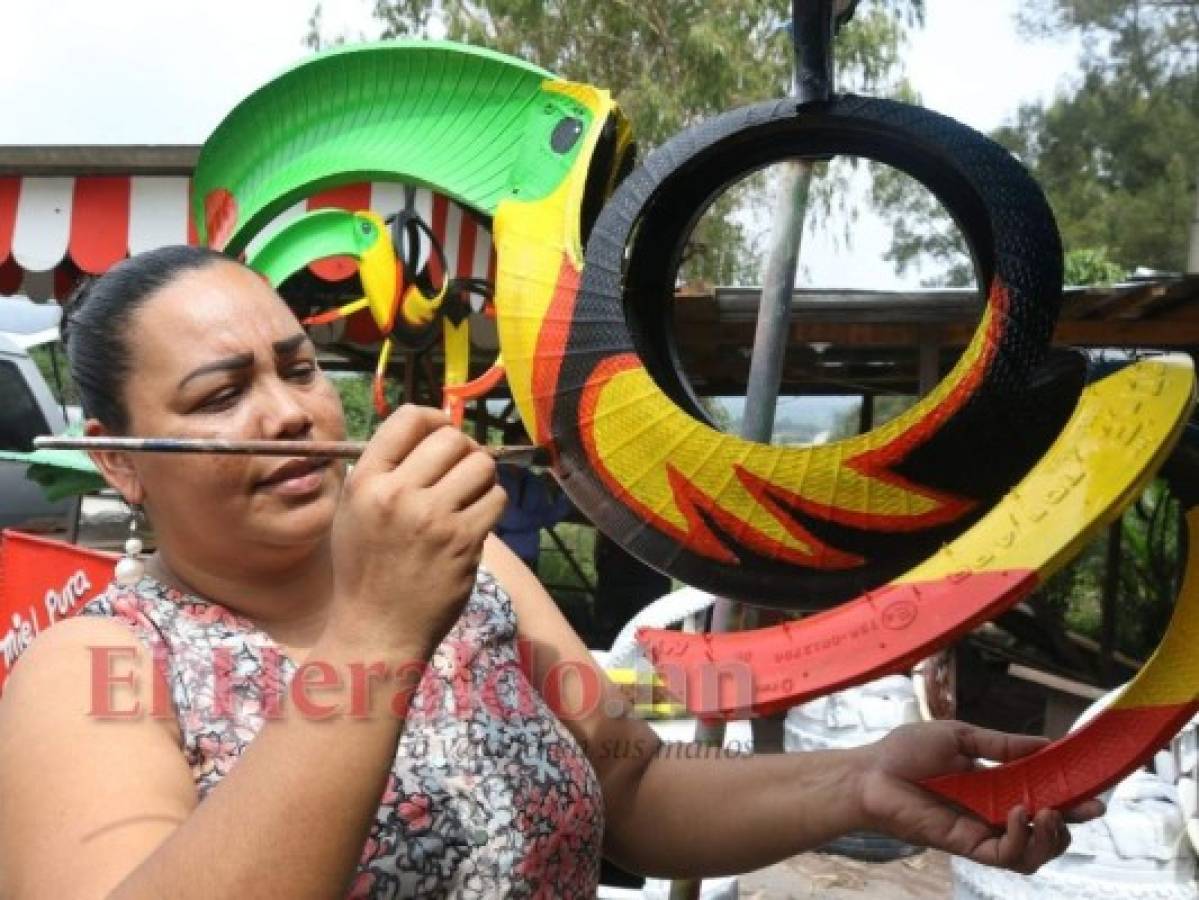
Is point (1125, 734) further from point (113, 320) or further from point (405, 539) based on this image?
point (113, 320)

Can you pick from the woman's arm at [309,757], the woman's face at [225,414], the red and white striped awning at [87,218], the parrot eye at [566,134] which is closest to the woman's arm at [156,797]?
the woman's arm at [309,757]

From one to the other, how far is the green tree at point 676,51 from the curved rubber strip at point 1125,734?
24.1 feet

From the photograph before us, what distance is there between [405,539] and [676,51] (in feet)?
28.9

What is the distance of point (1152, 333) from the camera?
10.2 feet


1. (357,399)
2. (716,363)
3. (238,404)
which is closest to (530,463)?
(238,404)

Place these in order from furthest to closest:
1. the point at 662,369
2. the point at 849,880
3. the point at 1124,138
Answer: the point at 1124,138, the point at 849,880, the point at 662,369

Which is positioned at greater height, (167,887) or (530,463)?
(530,463)

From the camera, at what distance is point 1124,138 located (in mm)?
19203

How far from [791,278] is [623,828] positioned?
0.56m

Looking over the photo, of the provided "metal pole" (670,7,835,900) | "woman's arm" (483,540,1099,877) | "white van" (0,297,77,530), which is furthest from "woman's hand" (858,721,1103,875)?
"white van" (0,297,77,530)

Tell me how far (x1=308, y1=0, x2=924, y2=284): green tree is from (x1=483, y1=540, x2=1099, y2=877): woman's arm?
23.4ft

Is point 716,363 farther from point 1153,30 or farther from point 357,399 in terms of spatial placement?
point 1153,30

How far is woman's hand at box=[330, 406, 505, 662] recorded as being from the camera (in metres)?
0.66

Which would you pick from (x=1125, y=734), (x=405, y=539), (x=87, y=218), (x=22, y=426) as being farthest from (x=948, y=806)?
(x=22, y=426)
